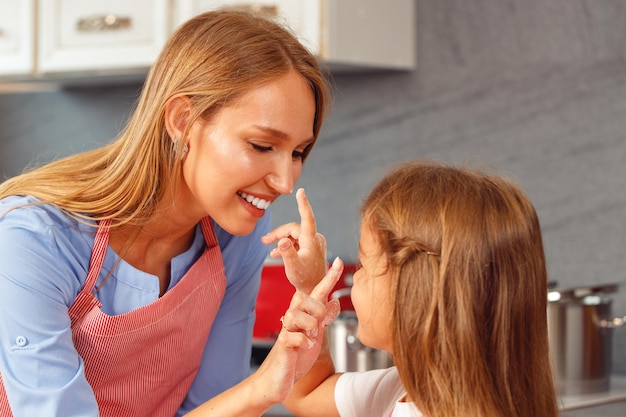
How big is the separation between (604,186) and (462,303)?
4.28ft

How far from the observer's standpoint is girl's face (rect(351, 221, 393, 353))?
127 cm

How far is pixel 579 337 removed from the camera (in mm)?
2082

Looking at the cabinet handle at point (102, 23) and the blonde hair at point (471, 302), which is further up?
the cabinet handle at point (102, 23)

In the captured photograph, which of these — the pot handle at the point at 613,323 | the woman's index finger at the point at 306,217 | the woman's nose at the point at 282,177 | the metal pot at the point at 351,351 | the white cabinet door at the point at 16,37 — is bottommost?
the metal pot at the point at 351,351

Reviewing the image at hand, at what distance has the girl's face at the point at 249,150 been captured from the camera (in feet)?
4.62

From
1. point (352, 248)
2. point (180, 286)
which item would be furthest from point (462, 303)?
point (352, 248)

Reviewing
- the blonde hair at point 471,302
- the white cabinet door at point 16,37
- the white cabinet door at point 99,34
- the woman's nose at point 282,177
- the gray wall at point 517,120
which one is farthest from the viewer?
the white cabinet door at point 16,37

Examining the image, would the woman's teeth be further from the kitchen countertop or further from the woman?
the kitchen countertop

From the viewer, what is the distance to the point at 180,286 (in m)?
1.56

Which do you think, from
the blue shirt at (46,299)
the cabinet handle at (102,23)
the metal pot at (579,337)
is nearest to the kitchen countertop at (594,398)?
the metal pot at (579,337)

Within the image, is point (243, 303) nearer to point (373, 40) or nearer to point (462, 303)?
point (462, 303)

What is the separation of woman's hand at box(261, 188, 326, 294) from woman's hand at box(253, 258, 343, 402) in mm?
125

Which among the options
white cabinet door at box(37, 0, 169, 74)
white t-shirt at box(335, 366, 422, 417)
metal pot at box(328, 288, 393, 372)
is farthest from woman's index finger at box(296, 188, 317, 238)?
white cabinet door at box(37, 0, 169, 74)

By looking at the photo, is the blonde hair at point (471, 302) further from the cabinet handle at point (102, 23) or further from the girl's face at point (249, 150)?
the cabinet handle at point (102, 23)
